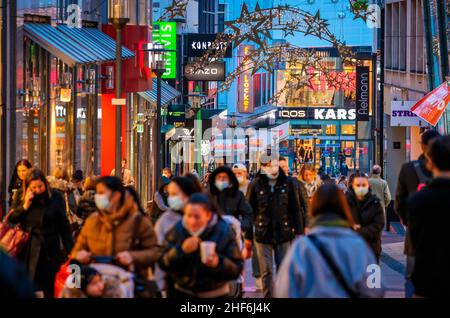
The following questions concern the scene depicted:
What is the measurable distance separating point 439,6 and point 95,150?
356 inches

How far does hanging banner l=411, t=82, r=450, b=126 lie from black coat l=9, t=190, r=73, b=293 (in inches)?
474

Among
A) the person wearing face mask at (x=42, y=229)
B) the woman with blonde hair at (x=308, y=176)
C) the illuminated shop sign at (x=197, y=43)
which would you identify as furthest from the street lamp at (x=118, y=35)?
the illuminated shop sign at (x=197, y=43)

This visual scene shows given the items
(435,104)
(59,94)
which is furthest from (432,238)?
(59,94)

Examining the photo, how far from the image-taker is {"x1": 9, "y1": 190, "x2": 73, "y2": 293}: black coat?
43.7 feet

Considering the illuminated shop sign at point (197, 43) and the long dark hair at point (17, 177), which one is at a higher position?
the illuminated shop sign at point (197, 43)

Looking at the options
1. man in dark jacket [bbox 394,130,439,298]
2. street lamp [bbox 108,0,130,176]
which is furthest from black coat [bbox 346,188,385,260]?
street lamp [bbox 108,0,130,176]

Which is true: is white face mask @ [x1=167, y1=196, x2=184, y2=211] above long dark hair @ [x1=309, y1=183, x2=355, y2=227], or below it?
below

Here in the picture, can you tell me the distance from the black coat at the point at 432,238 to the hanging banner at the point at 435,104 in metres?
15.5

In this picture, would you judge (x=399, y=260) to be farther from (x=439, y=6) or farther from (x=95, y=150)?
(x=95, y=150)

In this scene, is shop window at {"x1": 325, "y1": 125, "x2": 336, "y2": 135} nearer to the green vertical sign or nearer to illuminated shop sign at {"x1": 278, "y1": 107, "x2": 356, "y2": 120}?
illuminated shop sign at {"x1": 278, "y1": 107, "x2": 356, "y2": 120}

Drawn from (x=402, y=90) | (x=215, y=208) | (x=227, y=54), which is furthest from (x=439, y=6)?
(x=227, y=54)

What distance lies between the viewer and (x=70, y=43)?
26.5 meters

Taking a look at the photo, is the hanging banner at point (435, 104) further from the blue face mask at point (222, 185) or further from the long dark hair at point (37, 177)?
the long dark hair at point (37, 177)

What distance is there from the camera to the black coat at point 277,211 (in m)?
15.8
